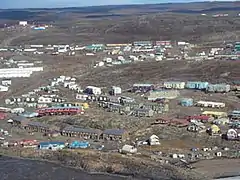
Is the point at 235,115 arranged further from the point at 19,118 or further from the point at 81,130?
the point at 19,118

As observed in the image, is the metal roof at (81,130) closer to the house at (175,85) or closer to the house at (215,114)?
the house at (215,114)

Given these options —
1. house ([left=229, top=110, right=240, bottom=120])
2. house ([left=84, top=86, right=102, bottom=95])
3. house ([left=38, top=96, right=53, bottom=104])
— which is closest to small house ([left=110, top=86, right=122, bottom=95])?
house ([left=84, top=86, right=102, bottom=95])

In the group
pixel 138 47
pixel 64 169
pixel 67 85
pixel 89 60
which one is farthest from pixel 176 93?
pixel 138 47

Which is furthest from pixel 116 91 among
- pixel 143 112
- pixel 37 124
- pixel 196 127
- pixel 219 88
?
pixel 196 127

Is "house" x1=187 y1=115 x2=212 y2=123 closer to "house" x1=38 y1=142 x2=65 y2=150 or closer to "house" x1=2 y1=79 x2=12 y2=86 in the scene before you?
"house" x1=38 y1=142 x2=65 y2=150

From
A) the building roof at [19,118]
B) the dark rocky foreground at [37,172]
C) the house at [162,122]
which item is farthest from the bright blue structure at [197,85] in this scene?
the dark rocky foreground at [37,172]

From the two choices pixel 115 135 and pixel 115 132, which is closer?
pixel 115 135
